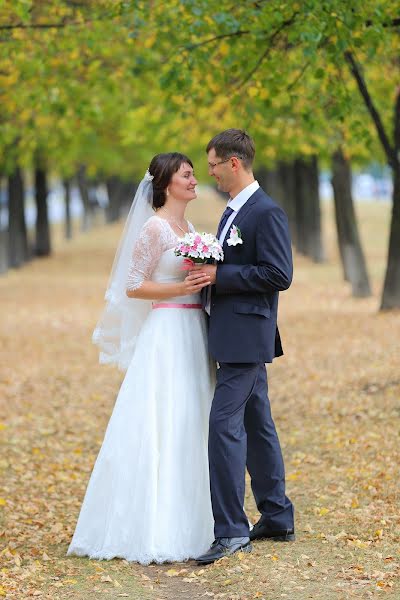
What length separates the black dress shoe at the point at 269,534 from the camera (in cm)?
639

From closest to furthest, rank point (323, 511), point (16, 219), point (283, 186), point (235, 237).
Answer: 1. point (235, 237)
2. point (323, 511)
3. point (16, 219)
4. point (283, 186)

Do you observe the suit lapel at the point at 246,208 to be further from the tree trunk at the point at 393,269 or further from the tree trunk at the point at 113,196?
the tree trunk at the point at 113,196

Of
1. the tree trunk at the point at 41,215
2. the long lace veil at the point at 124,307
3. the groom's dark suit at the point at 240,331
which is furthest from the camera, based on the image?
the tree trunk at the point at 41,215

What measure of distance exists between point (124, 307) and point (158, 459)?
982mm

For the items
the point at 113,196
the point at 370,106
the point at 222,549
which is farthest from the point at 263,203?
the point at 113,196

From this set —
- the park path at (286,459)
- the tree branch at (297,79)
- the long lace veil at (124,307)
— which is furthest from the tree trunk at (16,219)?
the long lace veil at (124,307)

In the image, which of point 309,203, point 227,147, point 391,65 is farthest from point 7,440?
point 309,203

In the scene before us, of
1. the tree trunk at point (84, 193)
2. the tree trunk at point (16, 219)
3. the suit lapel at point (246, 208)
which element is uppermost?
the tree trunk at point (84, 193)

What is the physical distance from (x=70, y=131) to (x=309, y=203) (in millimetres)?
13403

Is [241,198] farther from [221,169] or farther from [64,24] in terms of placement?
[64,24]

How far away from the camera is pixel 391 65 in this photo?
564 inches

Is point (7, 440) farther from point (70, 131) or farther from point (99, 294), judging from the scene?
point (99, 294)

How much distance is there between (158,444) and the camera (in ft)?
20.3

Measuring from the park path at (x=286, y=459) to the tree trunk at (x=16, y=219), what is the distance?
14170 mm
